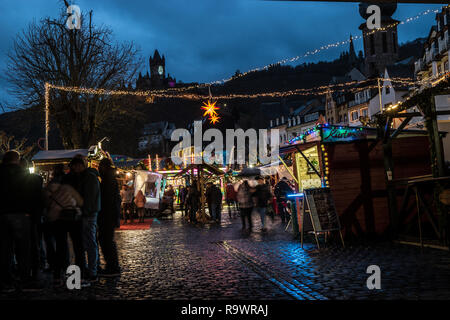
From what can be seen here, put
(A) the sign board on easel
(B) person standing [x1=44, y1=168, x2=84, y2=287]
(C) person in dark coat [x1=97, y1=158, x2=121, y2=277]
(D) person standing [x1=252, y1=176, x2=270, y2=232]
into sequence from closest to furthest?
(B) person standing [x1=44, y1=168, x2=84, y2=287] < (C) person in dark coat [x1=97, y1=158, x2=121, y2=277] < (A) the sign board on easel < (D) person standing [x1=252, y1=176, x2=270, y2=232]

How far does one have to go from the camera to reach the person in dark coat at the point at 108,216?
23.9 ft

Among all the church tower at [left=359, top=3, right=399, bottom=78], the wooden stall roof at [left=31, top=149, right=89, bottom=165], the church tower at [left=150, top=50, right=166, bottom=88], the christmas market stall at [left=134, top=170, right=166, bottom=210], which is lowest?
the christmas market stall at [left=134, top=170, right=166, bottom=210]

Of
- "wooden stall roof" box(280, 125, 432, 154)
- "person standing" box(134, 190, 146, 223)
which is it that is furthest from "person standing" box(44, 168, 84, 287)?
"person standing" box(134, 190, 146, 223)

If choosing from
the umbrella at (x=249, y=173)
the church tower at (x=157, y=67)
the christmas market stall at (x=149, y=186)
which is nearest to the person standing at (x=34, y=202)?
the umbrella at (x=249, y=173)

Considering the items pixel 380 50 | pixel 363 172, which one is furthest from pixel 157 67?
pixel 363 172

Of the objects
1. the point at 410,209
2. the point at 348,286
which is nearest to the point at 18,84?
the point at 410,209

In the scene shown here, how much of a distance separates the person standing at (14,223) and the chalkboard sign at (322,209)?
6.04 metres

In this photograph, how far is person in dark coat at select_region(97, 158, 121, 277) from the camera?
7270mm

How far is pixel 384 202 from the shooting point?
11180 mm

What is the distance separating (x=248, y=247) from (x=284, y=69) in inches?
5892

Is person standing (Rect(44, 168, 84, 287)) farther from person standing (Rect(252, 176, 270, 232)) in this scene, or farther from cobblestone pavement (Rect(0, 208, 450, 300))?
person standing (Rect(252, 176, 270, 232))

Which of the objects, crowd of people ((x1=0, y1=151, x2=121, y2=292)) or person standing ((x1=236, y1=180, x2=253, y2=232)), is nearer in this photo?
crowd of people ((x1=0, y1=151, x2=121, y2=292))
